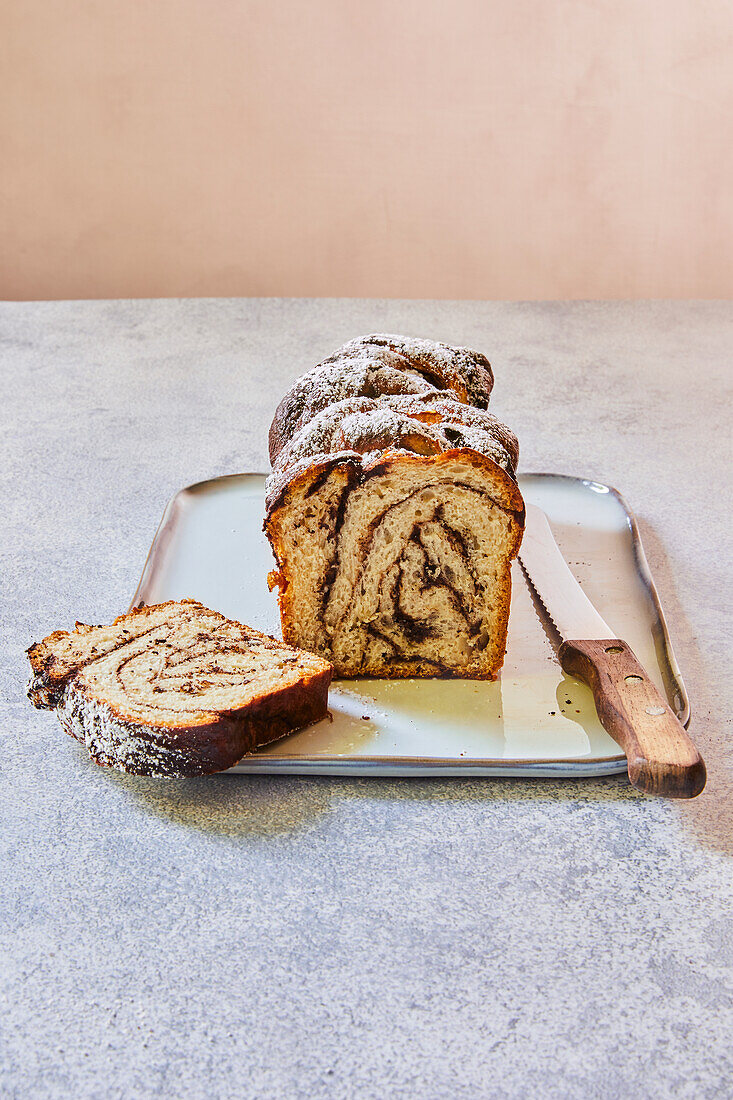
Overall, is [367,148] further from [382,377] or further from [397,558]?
[397,558]

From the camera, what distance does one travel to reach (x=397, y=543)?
1.89 m

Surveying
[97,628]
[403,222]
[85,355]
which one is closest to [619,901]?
[97,628]

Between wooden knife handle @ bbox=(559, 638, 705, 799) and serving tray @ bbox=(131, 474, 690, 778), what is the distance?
0.05m

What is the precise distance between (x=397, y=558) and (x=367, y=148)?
3610mm

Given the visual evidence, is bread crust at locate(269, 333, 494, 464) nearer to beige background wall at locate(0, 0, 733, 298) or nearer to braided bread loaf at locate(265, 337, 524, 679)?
braided bread loaf at locate(265, 337, 524, 679)

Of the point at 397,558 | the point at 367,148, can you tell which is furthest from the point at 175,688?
the point at 367,148

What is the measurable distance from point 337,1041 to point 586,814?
0.50 meters

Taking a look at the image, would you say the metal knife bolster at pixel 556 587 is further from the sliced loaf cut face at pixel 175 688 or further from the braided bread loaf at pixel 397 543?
the sliced loaf cut face at pixel 175 688

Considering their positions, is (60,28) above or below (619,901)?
above

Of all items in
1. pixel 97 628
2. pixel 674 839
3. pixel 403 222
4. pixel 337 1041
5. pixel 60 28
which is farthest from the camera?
pixel 403 222

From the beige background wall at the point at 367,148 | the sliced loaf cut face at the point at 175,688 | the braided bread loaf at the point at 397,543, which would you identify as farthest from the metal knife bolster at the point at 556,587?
the beige background wall at the point at 367,148

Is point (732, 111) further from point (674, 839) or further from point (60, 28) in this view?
point (674, 839)

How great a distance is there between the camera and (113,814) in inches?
62.7

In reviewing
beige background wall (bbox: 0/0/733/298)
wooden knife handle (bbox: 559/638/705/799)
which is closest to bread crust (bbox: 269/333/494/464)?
wooden knife handle (bbox: 559/638/705/799)
